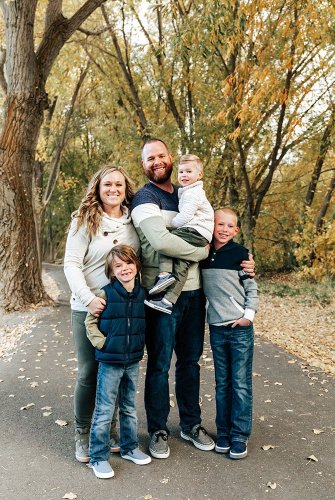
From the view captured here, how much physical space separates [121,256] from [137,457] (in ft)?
4.93

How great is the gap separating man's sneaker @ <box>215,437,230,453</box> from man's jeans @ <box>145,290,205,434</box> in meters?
0.27

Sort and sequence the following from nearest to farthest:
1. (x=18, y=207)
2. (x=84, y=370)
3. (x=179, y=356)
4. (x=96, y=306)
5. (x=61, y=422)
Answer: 1. (x=96, y=306)
2. (x=84, y=370)
3. (x=179, y=356)
4. (x=61, y=422)
5. (x=18, y=207)

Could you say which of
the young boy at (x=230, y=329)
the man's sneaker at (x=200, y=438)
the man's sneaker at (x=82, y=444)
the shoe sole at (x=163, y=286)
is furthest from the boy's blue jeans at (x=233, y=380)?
the man's sneaker at (x=82, y=444)

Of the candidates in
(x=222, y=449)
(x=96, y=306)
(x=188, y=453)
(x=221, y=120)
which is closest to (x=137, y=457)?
(x=188, y=453)

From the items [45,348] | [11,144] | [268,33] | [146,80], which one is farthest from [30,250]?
[146,80]

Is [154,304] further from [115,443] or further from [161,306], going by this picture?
[115,443]

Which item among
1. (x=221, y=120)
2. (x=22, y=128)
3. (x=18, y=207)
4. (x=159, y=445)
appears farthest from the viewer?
(x=221, y=120)

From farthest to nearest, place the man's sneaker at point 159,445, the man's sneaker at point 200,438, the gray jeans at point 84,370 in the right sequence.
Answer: the man's sneaker at point 200,438
the man's sneaker at point 159,445
the gray jeans at point 84,370

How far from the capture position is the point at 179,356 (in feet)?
13.3

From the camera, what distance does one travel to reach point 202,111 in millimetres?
14898

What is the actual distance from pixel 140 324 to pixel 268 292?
437 inches

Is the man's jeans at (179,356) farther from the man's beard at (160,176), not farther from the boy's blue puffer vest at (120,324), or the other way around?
the man's beard at (160,176)

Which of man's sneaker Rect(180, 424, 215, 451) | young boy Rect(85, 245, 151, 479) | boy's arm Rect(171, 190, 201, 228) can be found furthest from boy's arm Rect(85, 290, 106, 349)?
man's sneaker Rect(180, 424, 215, 451)

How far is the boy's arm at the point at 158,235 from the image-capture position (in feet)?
11.5
